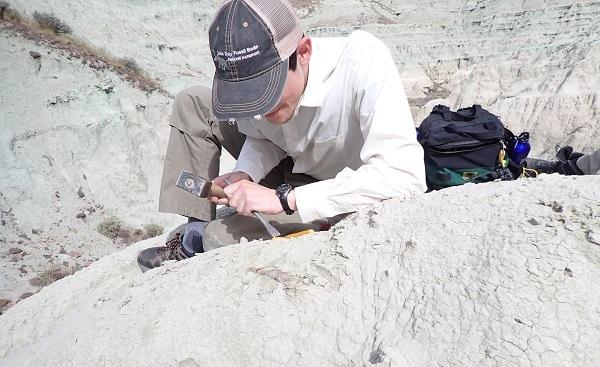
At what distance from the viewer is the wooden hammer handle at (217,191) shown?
2018 millimetres

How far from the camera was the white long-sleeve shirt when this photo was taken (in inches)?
69.9

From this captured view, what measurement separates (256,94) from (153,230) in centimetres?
652

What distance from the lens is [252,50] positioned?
1626 mm

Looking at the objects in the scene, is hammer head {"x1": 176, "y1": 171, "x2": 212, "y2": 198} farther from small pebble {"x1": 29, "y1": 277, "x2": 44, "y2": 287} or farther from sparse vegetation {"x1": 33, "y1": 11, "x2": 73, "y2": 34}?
sparse vegetation {"x1": 33, "y1": 11, "x2": 73, "y2": 34}

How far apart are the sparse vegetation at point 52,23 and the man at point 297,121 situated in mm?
9635

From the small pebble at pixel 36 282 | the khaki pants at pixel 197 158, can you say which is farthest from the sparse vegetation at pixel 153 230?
the khaki pants at pixel 197 158

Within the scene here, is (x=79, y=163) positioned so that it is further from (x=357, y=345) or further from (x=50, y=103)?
(x=357, y=345)

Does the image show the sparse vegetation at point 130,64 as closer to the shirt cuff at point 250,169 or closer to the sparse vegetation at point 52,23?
the sparse vegetation at point 52,23

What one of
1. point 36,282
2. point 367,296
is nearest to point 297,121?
point 367,296

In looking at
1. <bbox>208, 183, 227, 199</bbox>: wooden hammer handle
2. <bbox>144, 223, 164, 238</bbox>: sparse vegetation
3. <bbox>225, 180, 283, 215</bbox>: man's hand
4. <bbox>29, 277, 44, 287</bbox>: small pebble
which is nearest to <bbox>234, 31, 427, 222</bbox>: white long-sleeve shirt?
<bbox>225, 180, 283, 215</bbox>: man's hand

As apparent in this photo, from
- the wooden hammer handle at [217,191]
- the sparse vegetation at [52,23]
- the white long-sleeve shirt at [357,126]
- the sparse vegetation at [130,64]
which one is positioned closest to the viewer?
the white long-sleeve shirt at [357,126]

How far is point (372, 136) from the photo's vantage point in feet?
5.86

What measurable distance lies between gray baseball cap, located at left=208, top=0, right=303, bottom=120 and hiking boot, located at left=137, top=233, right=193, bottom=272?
1.05 meters

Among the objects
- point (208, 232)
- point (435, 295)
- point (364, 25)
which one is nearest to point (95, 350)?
point (208, 232)
